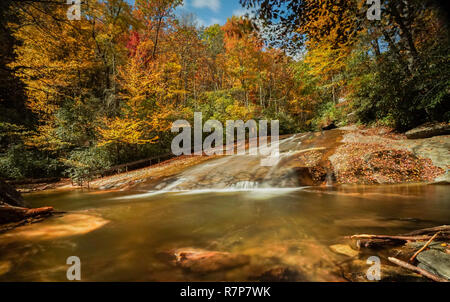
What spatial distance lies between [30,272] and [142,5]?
19.9m

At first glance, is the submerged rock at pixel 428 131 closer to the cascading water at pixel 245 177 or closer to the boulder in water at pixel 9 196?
the cascading water at pixel 245 177

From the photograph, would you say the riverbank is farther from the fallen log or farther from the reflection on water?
the fallen log

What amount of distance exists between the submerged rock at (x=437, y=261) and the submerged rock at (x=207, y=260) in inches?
A: 71.2

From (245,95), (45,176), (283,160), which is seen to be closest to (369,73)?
(283,160)

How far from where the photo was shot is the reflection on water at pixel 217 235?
90.7 inches

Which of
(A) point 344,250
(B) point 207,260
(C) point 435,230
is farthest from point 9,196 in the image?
(C) point 435,230

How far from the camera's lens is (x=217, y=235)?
3.40m

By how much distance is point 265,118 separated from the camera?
19.2 meters

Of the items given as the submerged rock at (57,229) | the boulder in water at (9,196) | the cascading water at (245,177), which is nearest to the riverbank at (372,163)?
the cascading water at (245,177)

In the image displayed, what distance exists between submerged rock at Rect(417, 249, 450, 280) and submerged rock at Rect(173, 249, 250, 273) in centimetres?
181

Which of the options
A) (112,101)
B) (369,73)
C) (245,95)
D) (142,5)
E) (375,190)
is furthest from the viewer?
(245,95)
